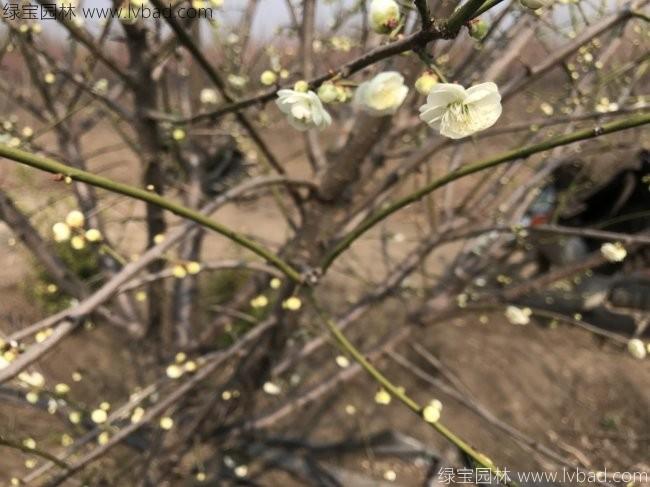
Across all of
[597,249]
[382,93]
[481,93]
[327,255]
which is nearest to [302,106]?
[382,93]

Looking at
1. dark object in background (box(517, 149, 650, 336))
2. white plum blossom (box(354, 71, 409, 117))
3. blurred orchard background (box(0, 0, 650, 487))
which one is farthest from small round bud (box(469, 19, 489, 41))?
dark object in background (box(517, 149, 650, 336))

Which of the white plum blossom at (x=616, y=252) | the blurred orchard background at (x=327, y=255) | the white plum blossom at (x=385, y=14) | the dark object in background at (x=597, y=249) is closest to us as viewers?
the white plum blossom at (x=385, y=14)

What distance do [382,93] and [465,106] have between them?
13 centimetres

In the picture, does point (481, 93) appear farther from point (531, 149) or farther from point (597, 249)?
point (597, 249)

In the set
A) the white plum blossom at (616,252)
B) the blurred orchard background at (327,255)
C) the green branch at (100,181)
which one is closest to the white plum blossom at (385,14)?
the blurred orchard background at (327,255)

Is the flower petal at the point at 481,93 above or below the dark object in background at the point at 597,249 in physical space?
above

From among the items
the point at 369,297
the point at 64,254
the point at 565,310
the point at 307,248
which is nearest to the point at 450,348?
the point at 565,310

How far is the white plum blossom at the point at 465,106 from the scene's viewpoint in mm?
493

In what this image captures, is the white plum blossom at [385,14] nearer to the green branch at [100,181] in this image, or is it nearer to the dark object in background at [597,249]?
the green branch at [100,181]

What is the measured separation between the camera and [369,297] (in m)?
1.63

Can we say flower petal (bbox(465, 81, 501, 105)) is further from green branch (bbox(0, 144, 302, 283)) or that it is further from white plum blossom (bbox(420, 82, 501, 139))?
green branch (bbox(0, 144, 302, 283))

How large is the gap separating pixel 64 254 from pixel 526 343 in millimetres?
2757

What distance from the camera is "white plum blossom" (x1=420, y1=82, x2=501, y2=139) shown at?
1.62 feet

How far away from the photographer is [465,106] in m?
0.50
